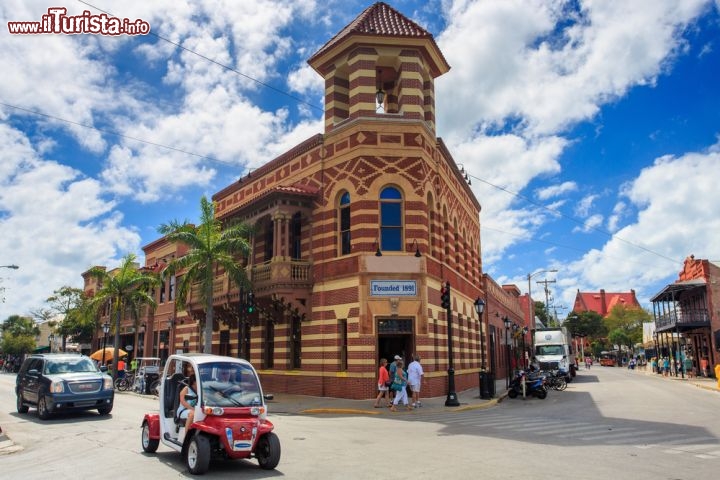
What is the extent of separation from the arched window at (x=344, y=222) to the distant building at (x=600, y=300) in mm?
110008

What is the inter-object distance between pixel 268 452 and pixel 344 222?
50.3 feet

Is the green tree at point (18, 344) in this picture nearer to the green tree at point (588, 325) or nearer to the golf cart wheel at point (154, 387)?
the golf cart wheel at point (154, 387)

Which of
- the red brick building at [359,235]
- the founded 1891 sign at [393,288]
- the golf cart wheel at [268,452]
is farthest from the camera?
the red brick building at [359,235]

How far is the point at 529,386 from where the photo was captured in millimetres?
24344

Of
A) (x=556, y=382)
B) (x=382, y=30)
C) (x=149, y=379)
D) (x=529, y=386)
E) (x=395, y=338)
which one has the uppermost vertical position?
(x=382, y=30)

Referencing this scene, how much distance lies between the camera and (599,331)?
96812 millimetres

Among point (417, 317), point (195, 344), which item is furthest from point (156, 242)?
point (417, 317)

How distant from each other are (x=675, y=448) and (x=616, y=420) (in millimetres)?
5119

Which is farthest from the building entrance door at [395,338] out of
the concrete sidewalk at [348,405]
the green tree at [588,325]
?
the green tree at [588,325]

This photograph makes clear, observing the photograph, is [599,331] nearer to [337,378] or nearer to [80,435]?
[337,378]

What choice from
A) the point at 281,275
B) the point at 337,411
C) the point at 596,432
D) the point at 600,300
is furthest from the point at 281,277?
the point at 600,300

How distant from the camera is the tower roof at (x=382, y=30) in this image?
2345 cm

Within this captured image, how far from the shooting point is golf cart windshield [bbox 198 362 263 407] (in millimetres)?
8984

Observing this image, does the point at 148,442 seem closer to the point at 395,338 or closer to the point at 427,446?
the point at 427,446
